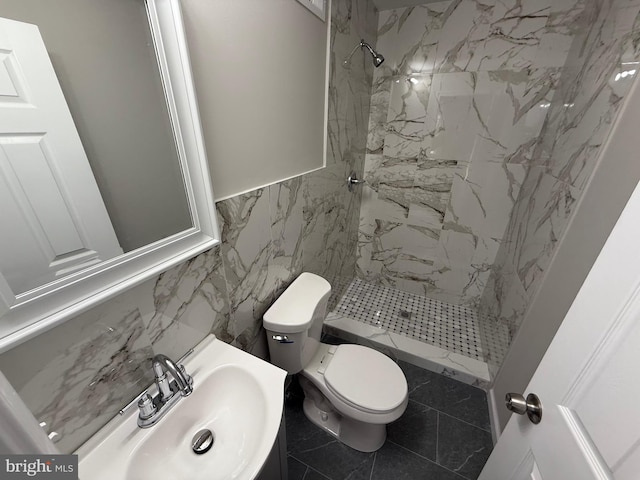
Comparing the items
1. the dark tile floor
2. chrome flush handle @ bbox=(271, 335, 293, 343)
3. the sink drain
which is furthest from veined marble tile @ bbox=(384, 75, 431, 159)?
the sink drain

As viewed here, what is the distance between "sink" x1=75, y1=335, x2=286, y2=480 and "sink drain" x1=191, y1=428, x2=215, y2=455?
11mm

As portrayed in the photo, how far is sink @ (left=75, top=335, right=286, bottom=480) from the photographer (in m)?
0.61

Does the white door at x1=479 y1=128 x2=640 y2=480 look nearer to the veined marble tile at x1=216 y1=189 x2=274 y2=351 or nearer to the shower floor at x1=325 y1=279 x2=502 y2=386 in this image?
the veined marble tile at x1=216 y1=189 x2=274 y2=351

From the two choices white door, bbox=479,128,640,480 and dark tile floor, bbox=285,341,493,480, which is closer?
white door, bbox=479,128,640,480

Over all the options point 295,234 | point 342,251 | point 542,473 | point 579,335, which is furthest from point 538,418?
point 342,251

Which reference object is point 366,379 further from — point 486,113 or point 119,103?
point 486,113

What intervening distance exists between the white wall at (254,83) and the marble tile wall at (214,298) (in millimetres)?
108

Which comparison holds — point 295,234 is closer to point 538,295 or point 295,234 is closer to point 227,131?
point 227,131

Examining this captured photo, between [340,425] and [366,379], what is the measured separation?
1.21 feet

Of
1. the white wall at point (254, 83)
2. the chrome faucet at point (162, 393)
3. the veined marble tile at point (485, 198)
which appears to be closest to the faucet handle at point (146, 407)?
the chrome faucet at point (162, 393)

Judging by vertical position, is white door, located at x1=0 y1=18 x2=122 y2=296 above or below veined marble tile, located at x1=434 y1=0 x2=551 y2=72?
below

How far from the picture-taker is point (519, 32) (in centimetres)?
154

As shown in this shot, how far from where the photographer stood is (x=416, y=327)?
2031mm

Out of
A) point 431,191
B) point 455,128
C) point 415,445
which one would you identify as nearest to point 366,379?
point 415,445
